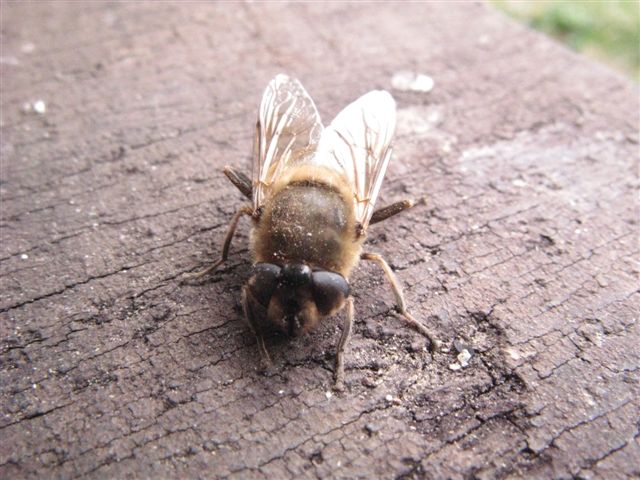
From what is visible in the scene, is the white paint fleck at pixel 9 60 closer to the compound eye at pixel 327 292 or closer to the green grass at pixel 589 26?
the compound eye at pixel 327 292

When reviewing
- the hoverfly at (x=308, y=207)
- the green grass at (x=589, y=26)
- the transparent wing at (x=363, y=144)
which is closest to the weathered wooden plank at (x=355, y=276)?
the hoverfly at (x=308, y=207)

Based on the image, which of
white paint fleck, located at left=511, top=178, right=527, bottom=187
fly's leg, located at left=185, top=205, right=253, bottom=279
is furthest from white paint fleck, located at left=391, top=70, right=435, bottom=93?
fly's leg, located at left=185, top=205, right=253, bottom=279

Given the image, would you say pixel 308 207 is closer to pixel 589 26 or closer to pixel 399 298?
pixel 399 298

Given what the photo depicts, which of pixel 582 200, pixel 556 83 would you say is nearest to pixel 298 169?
pixel 582 200

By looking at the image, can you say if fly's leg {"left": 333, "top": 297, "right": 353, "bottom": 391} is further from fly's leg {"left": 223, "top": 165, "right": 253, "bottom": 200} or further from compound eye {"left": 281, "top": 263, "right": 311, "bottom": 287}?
fly's leg {"left": 223, "top": 165, "right": 253, "bottom": 200}

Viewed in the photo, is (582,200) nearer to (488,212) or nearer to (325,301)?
(488,212)

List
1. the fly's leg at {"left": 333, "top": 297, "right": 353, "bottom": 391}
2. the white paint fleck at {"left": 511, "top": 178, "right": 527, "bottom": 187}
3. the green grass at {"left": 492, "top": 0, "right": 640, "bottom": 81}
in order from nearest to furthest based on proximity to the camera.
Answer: the fly's leg at {"left": 333, "top": 297, "right": 353, "bottom": 391} < the white paint fleck at {"left": 511, "top": 178, "right": 527, "bottom": 187} < the green grass at {"left": 492, "top": 0, "right": 640, "bottom": 81}
